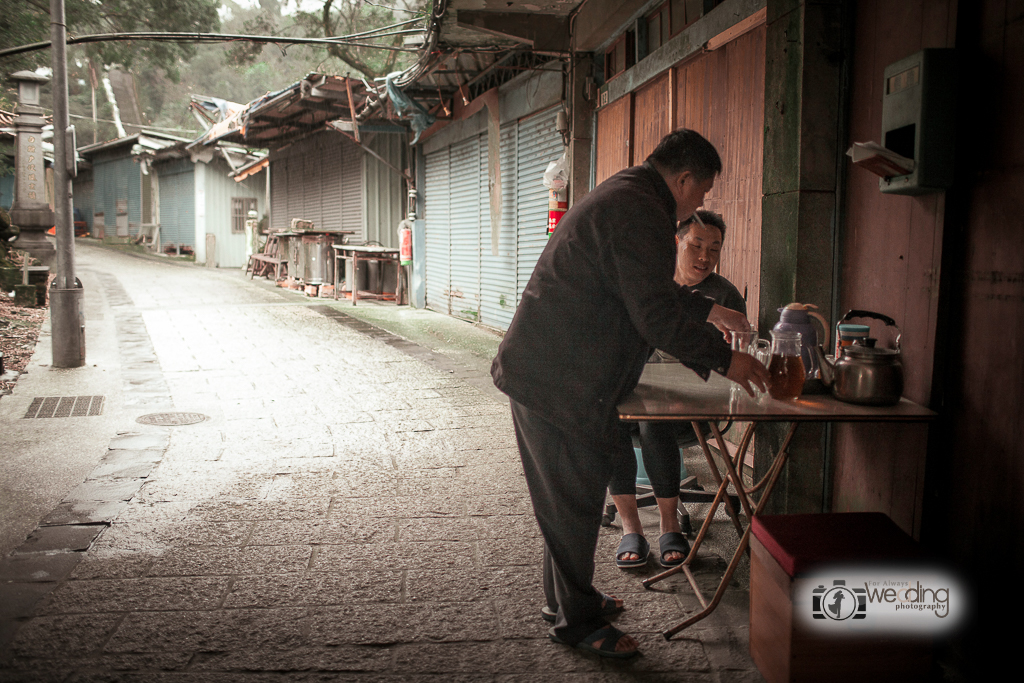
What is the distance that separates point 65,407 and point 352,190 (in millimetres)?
13372

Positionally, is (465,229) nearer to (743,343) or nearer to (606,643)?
(743,343)

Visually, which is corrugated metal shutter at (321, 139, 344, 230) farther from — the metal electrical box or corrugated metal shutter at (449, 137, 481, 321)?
the metal electrical box

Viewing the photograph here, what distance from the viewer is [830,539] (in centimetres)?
258

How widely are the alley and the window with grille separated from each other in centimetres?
2315

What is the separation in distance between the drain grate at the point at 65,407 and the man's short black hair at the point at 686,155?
18.1ft

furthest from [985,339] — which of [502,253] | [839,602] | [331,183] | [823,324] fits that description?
[331,183]

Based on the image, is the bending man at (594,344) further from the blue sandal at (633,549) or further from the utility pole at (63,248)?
the utility pole at (63,248)

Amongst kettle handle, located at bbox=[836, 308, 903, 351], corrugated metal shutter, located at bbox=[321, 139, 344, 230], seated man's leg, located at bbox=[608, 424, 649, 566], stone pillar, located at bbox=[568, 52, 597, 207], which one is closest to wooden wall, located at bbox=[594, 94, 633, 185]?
stone pillar, located at bbox=[568, 52, 597, 207]

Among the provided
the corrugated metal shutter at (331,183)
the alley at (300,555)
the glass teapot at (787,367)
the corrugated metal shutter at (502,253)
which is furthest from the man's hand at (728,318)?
the corrugated metal shutter at (331,183)

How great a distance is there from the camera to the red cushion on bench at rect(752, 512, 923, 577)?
2.46 m

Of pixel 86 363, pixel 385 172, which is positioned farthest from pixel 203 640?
pixel 385 172

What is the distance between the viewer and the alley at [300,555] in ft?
9.29

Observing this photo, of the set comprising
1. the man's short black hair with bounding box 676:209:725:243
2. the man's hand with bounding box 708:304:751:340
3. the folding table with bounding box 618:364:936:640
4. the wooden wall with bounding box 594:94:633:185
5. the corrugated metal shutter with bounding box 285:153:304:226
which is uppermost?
the corrugated metal shutter with bounding box 285:153:304:226

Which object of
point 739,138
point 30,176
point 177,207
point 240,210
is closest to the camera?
point 739,138
